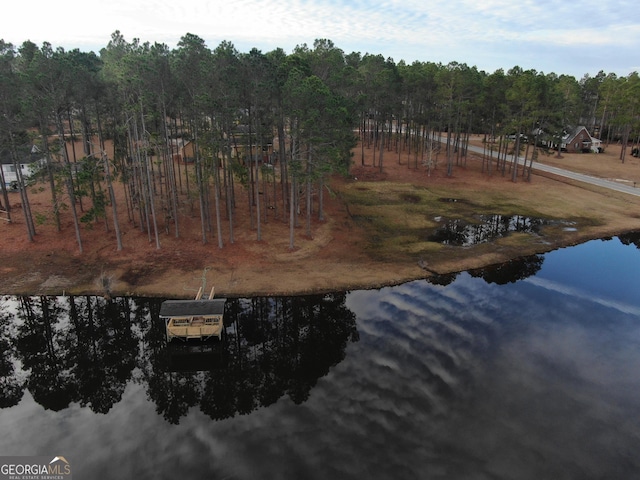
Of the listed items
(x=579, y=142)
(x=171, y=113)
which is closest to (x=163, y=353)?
(x=171, y=113)

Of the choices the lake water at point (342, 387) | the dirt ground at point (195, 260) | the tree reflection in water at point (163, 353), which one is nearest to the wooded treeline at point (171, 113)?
the dirt ground at point (195, 260)

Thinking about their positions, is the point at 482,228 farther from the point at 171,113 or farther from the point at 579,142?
the point at 579,142

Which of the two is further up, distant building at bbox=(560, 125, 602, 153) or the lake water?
distant building at bbox=(560, 125, 602, 153)

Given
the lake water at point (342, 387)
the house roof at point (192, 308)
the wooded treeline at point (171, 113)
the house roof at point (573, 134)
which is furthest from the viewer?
the house roof at point (573, 134)

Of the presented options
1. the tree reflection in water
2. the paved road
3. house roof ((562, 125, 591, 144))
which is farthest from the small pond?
house roof ((562, 125, 591, 144))

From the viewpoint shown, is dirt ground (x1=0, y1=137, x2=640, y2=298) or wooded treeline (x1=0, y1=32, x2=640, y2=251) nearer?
dirt ground (x1=0, y1=137, x2=640, y2=298)

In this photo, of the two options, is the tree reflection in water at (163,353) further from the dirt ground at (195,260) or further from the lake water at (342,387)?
the dirt ground at (195,260)

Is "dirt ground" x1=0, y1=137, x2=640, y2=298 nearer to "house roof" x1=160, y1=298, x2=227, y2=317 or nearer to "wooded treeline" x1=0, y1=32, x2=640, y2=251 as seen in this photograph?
"wooded treeline" x1=0, y1=32, x2=640, y2=251
